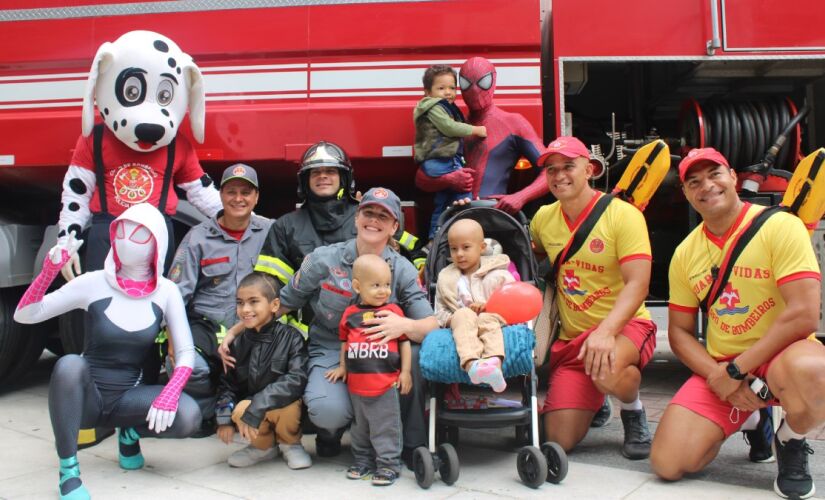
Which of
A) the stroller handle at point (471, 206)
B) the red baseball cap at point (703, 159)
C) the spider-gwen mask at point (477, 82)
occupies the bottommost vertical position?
the stroller handle at point (471, 206)

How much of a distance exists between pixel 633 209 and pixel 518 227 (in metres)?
0.52

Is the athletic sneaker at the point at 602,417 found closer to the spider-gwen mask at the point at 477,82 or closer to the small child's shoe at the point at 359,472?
the small child's shoe at the point at 359,472

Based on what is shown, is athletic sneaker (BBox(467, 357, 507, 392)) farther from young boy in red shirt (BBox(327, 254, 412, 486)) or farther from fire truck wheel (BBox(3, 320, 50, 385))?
fire truck wheel (BBox(3, 320, 50, 385))

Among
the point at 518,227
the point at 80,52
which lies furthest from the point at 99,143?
the point at 518,227

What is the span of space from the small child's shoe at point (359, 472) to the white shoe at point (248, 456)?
416 mm

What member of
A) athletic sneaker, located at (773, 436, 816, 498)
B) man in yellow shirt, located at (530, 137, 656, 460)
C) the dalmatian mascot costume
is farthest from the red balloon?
the dalmatian mascot costume

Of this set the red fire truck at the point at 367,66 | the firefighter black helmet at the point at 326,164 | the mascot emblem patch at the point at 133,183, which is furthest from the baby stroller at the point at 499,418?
the mascot emblem patch at the point at 133,183

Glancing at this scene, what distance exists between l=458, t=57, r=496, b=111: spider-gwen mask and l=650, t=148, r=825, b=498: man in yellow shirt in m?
1.18

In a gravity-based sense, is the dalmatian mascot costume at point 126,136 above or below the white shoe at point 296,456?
above

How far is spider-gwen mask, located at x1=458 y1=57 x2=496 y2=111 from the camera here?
3656 millimetres

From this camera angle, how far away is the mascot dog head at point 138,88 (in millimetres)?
3662

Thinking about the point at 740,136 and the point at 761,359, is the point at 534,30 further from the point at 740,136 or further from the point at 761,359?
the point at 761,359

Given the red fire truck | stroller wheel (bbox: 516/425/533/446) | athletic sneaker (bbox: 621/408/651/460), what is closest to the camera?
athletic sneaker (bbox: 621/408/651/460)

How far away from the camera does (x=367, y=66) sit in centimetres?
404
